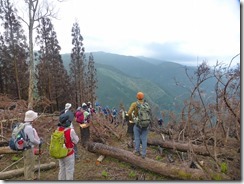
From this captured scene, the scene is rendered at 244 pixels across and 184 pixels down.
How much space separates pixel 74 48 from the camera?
76.5ft

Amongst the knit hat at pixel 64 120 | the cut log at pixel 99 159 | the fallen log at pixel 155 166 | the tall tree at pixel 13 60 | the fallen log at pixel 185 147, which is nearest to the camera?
the knit hat at pixel 64 120

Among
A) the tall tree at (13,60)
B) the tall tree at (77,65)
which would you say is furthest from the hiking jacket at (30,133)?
the tall tree at (77,65)

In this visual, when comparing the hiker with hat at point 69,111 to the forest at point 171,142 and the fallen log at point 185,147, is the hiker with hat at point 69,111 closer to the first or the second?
the forest at point 171,142

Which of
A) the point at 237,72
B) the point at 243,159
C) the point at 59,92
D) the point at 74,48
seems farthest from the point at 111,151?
the point at 74,48

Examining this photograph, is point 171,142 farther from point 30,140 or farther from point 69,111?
point 30,140

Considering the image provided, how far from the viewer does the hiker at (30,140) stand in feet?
11.6

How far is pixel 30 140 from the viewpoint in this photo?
140 inches

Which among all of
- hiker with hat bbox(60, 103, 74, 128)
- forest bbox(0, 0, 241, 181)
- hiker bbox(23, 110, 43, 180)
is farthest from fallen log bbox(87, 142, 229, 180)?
hiker bbox(23, 110, 43, 180)

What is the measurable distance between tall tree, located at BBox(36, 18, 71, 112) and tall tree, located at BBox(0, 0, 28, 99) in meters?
1.38

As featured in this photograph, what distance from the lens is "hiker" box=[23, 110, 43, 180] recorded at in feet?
11.6

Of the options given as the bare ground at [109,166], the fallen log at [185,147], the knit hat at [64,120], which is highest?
the knit hat at [64,120]

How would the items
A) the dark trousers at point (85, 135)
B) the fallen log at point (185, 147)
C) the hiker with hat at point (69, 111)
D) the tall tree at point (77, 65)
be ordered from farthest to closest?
the tall tree at point (77, 65)
the dark trousers at point (85, 135)
the fallen log at point (185, 147)
the hiker with hat at point (69, 111)

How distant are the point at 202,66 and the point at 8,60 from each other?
1831cm

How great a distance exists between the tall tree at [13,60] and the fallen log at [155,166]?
47.3ft
